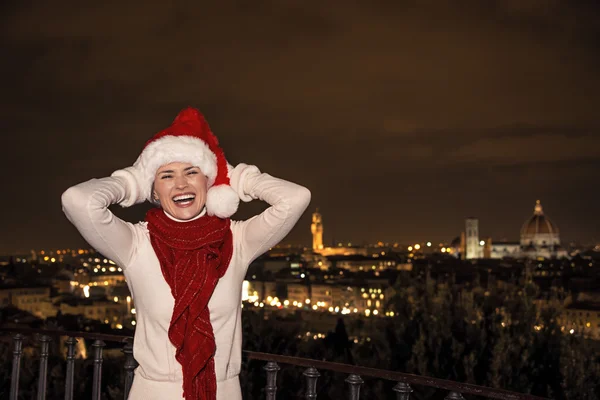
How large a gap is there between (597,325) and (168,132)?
5476 centimetres

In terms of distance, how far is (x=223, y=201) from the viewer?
9.23 feet

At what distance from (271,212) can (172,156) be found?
47cm

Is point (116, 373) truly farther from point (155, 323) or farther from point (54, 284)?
point (54, 284)

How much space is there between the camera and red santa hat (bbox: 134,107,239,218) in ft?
9.29

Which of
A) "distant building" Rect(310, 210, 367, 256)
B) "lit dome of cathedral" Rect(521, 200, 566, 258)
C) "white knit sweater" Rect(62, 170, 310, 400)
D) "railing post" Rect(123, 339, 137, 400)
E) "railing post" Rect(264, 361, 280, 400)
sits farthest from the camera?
"distant building" Rect(310, 210, 367, 256)

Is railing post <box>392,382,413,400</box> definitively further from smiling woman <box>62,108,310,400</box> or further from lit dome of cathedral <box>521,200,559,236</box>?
lit dome of cathedral <box>521,200,559,236</box>

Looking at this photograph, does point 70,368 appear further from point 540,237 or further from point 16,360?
point 540,237

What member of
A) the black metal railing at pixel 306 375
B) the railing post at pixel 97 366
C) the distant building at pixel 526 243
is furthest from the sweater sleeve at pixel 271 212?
the distant building at pixel 526 243

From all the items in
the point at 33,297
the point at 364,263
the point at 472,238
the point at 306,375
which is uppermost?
the point at 472,238

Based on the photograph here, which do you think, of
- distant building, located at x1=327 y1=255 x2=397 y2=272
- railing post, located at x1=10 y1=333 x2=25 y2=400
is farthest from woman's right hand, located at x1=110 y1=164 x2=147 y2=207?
distant building, located at x1=327 y1=255 x2=397 y2=272

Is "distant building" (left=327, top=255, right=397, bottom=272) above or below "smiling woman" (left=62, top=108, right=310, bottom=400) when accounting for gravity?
above

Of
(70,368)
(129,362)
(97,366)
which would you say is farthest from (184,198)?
(70,368)

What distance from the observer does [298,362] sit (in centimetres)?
378

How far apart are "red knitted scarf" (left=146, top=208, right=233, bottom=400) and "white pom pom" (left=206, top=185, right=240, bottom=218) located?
0.05 metres
